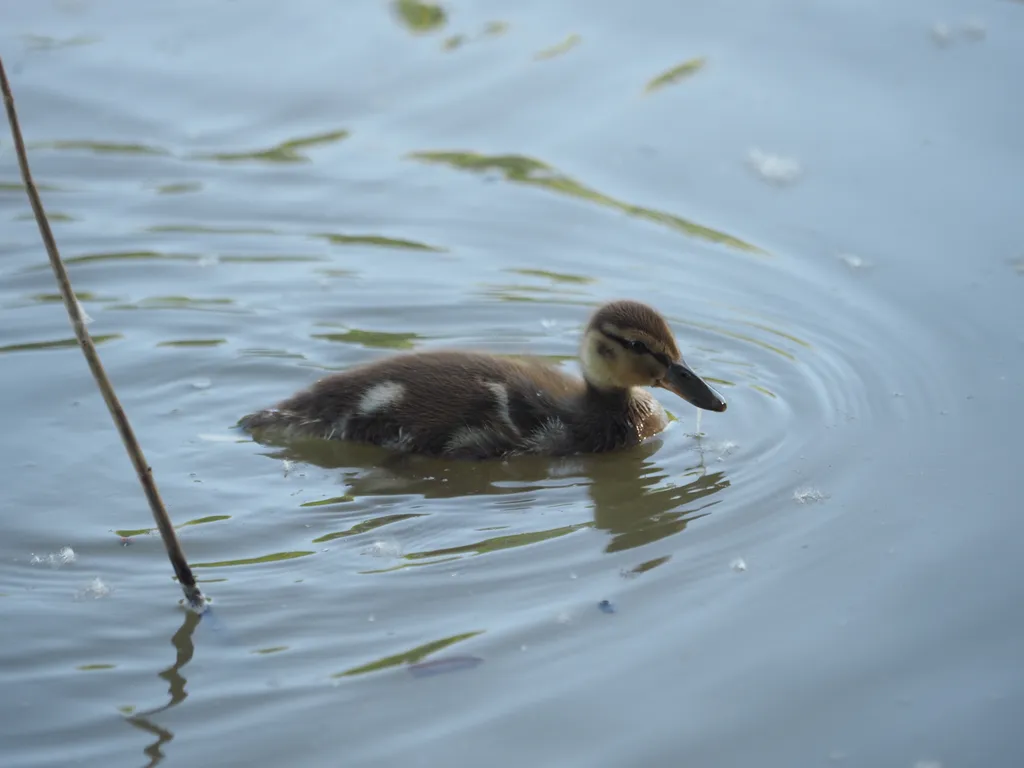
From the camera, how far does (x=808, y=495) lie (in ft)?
14.2

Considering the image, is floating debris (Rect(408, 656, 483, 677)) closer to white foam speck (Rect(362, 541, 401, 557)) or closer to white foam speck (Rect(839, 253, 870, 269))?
white foam speck (Rect(362, 541, 401, 557))

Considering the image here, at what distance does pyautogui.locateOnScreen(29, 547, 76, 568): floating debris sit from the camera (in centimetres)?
412

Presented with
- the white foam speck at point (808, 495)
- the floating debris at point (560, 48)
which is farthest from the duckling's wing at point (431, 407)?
the floating debris at point (560, 48)

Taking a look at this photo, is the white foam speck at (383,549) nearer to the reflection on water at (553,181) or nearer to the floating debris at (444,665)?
the floating debris at (444,665)

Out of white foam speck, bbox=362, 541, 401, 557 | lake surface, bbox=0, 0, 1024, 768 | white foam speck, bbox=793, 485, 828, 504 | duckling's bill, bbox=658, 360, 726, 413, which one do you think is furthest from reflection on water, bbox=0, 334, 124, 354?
white foam speck, bbox=793, 485, 828, 504

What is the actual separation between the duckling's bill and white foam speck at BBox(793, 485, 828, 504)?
1.72 ft

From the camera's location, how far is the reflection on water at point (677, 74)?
7.39 meters

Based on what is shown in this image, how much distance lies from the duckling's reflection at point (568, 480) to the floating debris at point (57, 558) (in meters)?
0.84

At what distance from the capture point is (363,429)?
4.89 m

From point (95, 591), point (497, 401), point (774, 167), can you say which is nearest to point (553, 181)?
point (774, 167)

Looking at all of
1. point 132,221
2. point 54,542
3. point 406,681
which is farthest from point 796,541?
point 132,221

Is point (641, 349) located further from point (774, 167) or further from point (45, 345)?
point (45, 345)

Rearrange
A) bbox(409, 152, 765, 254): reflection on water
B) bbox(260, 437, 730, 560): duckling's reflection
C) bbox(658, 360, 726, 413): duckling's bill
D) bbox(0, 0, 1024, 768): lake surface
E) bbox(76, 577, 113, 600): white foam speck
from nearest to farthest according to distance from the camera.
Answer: bbox(0, 0, 1024, 768): lake surface < bbox(76, 577, 113, 600): white foam speck < bbox(260, 437, 730, 560): duckling's reflection < bbox(658, 360, 726, 413): duckling's bill < bbox(409, 152, 765, 254): reflection on water

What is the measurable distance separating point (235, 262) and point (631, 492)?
2.45 metres
